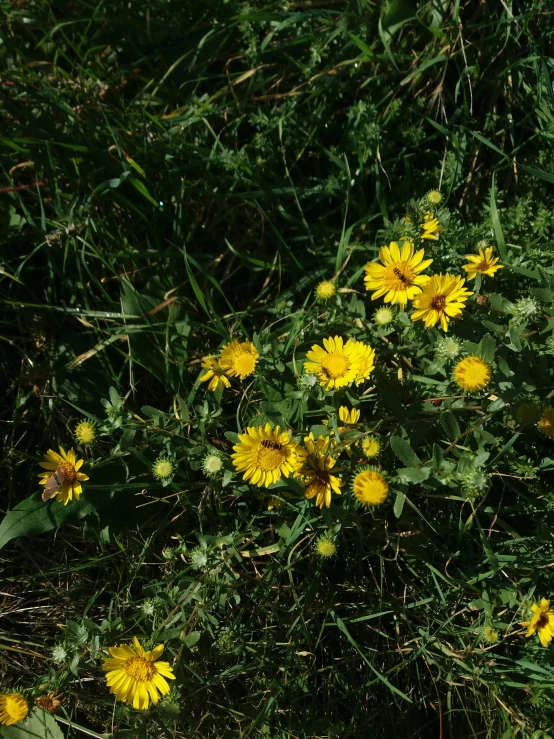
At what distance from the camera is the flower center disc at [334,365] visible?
2.80m

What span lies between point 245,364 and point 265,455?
→ 1.56 ft

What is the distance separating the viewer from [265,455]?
8.96ft

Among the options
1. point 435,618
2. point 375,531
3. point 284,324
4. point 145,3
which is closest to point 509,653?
point 435,618

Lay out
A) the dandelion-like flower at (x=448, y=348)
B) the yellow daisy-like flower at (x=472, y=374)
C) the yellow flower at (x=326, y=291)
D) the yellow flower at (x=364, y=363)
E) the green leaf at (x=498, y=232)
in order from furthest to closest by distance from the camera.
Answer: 1. the green leaf at (x=498, y=232)
2. the yellow flower at (x=326, y=291)
3. the yellow flower at (x=364, y=363)
4. the dandelion-like flower at (x=448, y=348)
5. the yellow daisy-like flower at (x=472, y=374)

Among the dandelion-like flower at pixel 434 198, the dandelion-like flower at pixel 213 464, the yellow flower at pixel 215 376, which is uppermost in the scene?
the dandelion-like flower at pixel 434 198

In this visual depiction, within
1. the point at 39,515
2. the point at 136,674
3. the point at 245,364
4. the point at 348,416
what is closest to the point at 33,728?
the point at 136,674

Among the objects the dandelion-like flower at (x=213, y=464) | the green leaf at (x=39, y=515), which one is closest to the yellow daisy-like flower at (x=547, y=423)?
the dandelion-like flower at (x=213, y=464)

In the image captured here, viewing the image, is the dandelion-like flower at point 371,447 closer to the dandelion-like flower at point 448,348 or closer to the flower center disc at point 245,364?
the dandelion-like flower at point 448,348

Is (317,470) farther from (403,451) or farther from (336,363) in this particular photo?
(336,363)

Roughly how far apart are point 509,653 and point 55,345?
2902mm

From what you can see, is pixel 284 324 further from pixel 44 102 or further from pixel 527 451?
pixel 44 102

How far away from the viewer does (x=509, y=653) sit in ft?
10.7

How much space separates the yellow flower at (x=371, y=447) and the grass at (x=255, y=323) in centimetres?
21

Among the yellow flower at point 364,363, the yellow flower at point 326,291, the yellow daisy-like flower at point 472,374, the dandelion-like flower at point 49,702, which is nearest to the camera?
the yellow daisy-like flower at point 472,374
